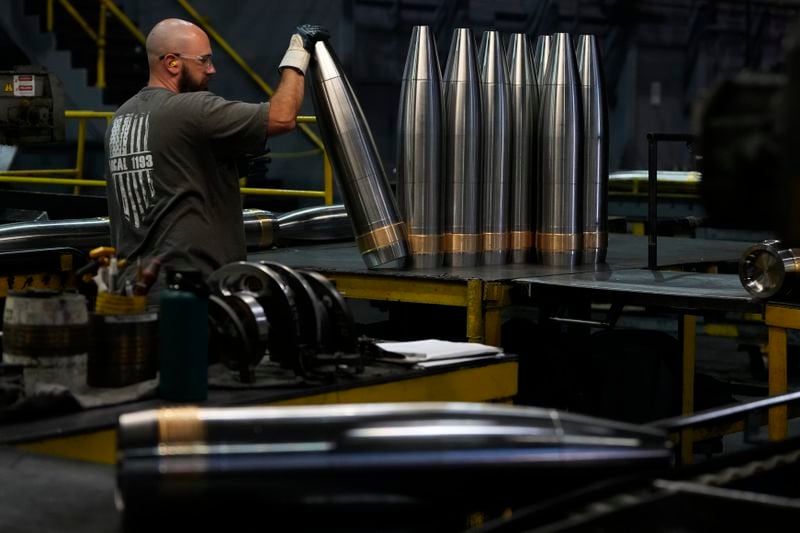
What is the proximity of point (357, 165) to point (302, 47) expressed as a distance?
468 mm

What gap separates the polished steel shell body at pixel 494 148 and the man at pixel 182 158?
0.86m

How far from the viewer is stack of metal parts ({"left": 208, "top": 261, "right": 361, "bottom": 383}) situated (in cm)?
256


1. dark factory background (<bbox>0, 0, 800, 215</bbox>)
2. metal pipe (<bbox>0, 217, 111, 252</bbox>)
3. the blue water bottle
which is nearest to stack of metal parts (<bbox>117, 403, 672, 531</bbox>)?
the blue water bottle

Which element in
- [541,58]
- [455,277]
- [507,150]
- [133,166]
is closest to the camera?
[133,166]

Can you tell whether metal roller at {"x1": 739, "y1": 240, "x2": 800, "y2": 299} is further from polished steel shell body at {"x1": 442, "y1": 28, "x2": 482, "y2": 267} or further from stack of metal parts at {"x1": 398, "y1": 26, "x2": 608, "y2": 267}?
polished steel shell body at {"x1": 442, "y1": 28, "x2": 482, "y2": 267}

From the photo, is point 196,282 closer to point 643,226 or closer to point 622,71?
point 643,226

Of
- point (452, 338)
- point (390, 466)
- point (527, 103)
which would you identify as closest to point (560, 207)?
point (527, 103)

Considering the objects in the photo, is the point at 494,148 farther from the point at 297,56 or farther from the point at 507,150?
the point at 297,56

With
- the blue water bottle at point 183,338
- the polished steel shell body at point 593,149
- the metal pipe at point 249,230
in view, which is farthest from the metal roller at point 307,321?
the polished steel shell body at point 593,149

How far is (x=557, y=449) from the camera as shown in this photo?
1421 millimetres

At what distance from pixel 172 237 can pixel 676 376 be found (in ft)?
6.68

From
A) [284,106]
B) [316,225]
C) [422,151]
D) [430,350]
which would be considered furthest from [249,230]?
[430,350]

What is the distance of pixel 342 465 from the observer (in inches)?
52.9

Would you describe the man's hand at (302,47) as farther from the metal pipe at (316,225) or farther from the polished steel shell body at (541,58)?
the metal pipe at (316,225)
